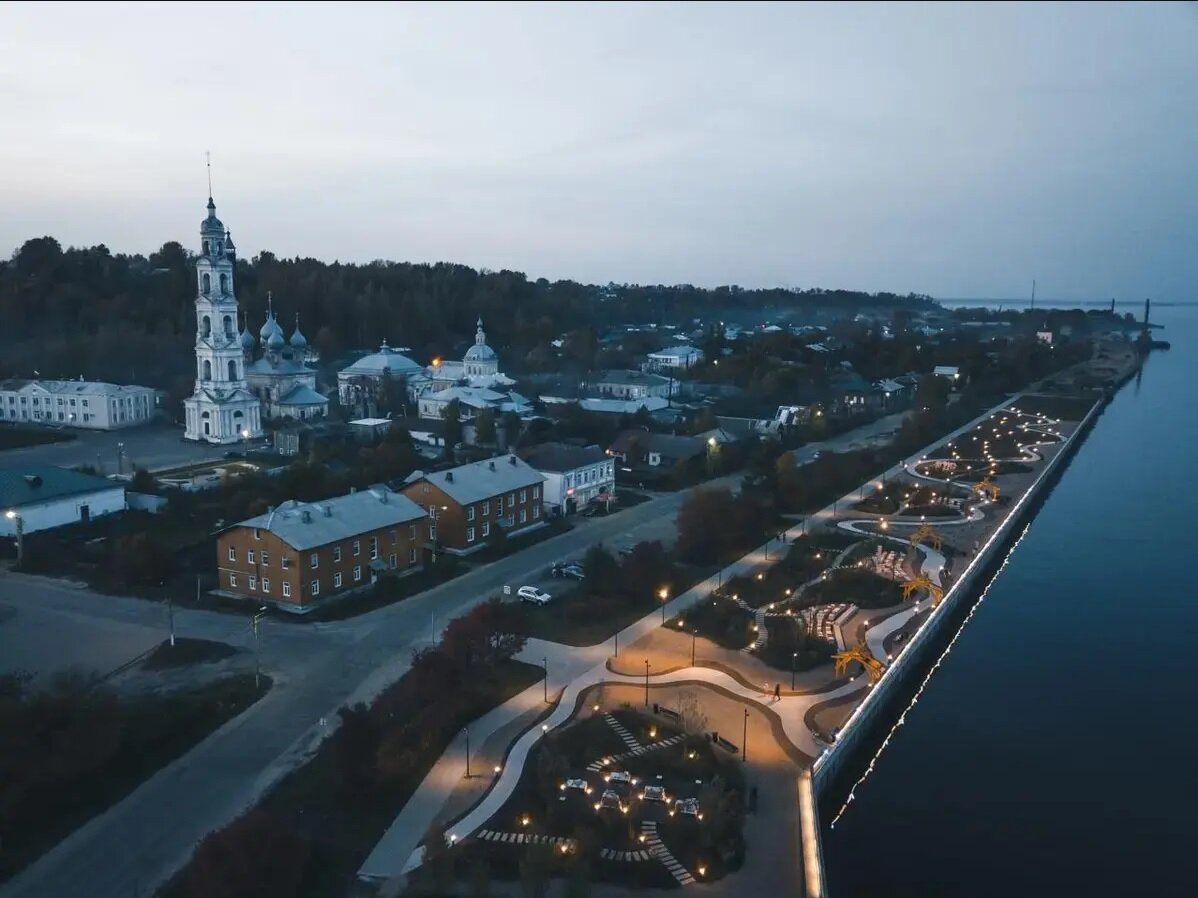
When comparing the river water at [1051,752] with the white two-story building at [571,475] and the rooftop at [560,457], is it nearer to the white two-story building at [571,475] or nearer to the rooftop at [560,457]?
the white two-story building at [571,475]

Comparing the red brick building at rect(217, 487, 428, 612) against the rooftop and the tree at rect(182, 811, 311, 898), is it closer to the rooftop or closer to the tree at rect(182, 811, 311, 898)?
the rooftop

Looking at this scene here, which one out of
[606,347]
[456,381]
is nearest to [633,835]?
[456,381]

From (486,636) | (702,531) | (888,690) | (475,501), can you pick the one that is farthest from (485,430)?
(888,690)

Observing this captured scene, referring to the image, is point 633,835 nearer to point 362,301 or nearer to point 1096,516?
point 1096,516

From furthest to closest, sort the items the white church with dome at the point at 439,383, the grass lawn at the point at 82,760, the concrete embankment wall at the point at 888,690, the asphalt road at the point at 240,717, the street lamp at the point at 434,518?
the white church with dome at the point at 439,383
the street lamp at the point at 434,518
the concrete embankment wall at the point at 888,690
the grass lawn at the point at 82,760
the asphalt road at the point at 240,717

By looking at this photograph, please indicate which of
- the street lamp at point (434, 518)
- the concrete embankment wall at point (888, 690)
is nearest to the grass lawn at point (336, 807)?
the concrete embankment wall at point (888, 690)

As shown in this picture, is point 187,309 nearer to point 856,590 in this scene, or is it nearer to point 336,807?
point 856,590

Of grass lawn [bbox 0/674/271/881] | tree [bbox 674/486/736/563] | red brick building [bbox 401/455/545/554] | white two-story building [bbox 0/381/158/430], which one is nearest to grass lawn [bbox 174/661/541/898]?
grass lawn [bbox 0/674/271/881]
